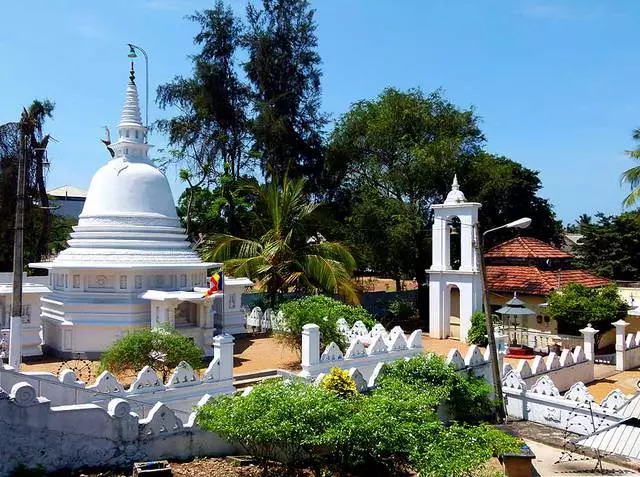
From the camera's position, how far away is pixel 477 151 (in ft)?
115

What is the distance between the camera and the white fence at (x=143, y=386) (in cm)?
1240

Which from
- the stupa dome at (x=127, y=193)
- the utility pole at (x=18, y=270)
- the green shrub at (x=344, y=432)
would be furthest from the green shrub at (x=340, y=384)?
the stupa dome at (x=127, y=193)

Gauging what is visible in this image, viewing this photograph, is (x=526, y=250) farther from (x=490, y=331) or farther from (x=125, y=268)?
(x=125, y=268)

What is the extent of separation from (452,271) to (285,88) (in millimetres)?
17940

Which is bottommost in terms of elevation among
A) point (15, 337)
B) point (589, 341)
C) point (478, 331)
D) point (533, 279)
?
point (589, 341)

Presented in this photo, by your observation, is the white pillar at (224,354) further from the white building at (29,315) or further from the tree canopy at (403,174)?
the tree canopy at (403,174)

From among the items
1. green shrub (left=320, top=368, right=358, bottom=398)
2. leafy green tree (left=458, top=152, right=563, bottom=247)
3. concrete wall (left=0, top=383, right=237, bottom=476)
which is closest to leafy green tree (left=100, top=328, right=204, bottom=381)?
concrete wall (left=0, top=383, right=237, bottom=476)

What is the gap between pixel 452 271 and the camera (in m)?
26.9

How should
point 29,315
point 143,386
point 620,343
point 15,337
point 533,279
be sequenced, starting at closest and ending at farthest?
1. point 143,386
2. point 15,337
3. point 29,315
4. point 620,343
5. point 533,279

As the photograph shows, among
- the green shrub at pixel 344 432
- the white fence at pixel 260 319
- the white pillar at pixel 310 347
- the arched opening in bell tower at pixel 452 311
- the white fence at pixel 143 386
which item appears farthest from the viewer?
the arched opening in bell tower at pixel 452 311

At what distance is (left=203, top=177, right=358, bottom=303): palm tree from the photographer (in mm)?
25375

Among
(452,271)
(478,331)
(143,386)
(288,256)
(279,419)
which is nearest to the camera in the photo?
(279,419)

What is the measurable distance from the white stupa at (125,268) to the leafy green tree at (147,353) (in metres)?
5.23

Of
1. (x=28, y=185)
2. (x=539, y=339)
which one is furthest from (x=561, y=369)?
(x=28, y=185)
